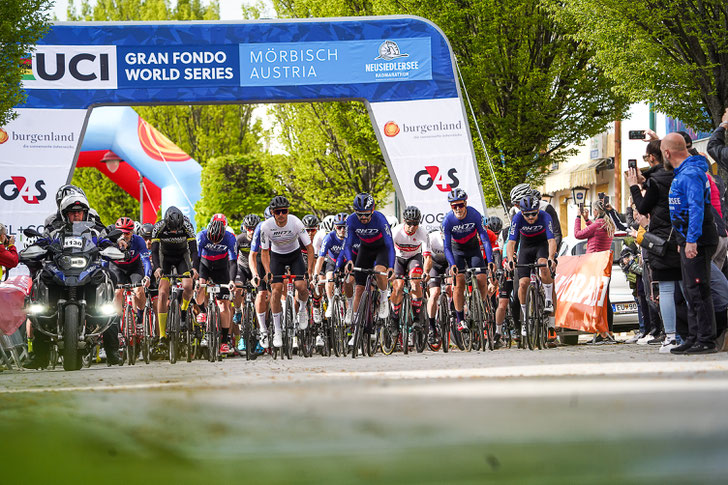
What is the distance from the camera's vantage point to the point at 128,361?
1248 centimetres

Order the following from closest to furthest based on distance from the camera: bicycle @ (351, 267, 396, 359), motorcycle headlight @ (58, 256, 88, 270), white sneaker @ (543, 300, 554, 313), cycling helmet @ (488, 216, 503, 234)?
motorcycle headlight @ (58, 256, 88, 270) → bicycle @ (351, 267, 396, 359) → white sneaker @ (543, 300, 554, 313) → cycling helmet @ (488, 216, 503, 234)

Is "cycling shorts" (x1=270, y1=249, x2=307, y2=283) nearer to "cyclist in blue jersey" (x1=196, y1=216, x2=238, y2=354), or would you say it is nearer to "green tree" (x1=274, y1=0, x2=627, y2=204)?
"cyclist in blue jersey" (x1=196, y1=216, x2=238, y2=354)

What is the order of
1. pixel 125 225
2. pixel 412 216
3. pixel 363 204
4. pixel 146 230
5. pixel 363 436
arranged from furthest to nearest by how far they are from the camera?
pixel 146 230 → pixel 125 225 → pixel 412 216 → pixel 363 204 → pixel 363 436

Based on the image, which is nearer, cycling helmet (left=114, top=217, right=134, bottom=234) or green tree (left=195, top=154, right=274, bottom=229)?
cycling helmet (left=114, top=217, right=134, bottom=234)

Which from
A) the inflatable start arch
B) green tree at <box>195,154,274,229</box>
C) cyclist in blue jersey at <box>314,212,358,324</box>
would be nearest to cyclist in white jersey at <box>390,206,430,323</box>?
cyclist in blue jersey at <box>314,212,358,324</box>

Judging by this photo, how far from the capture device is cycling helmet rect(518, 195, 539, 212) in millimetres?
12914

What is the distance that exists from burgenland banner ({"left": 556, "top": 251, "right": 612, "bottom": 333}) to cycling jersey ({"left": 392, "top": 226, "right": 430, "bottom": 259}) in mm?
2036

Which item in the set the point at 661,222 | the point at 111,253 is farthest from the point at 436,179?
the point at 661,222

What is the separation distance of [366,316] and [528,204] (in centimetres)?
254

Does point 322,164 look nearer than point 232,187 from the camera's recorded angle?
Yes

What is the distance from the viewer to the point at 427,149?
1956 centimetres

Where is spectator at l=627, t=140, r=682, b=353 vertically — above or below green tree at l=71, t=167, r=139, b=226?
below

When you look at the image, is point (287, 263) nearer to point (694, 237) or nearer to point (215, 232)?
point (215, 232)

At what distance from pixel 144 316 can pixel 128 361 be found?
609mm
